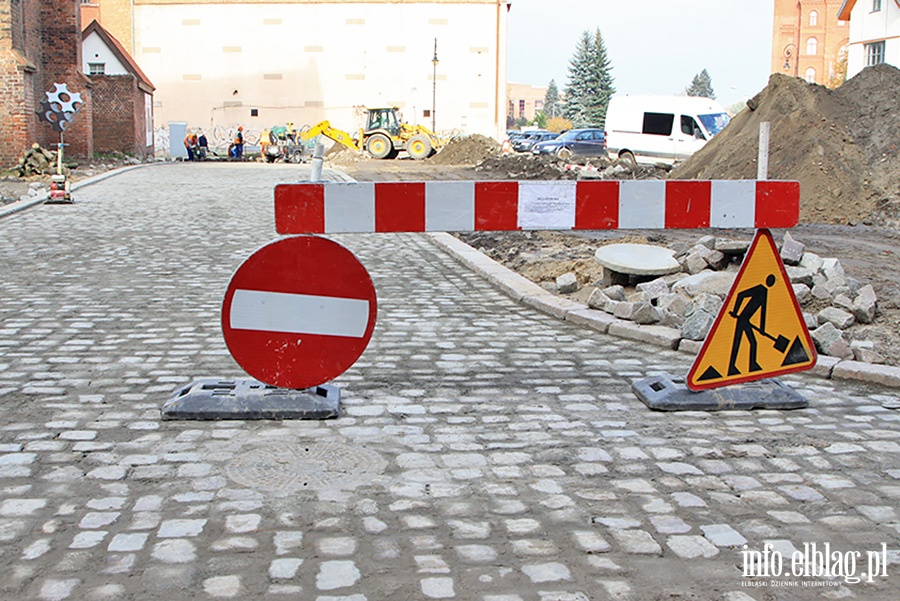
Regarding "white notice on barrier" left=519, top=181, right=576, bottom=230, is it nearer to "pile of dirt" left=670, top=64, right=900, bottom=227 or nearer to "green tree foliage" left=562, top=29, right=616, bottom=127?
"pile of dirt" left=670, top=64, right=900, bottom=227

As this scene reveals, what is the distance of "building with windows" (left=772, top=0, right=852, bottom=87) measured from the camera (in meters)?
90.9

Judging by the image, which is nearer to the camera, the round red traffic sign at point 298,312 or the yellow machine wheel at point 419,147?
the round red traffic sign at point 298,312

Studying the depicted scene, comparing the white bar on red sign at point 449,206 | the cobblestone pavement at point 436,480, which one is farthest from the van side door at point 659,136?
the white bar on red sign at point 449,206

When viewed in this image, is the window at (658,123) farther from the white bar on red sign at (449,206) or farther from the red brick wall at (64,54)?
the white bar on red sign at (449,206)

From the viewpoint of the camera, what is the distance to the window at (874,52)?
1823 inches

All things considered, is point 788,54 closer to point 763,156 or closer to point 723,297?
point 763,156

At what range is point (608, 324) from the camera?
7.42m

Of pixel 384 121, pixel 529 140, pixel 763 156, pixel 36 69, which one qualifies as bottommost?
pixel 763 156

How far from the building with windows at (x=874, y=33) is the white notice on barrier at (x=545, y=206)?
4477 centimetres

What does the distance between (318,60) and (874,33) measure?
118 feet

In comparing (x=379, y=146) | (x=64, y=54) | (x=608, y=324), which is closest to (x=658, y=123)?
(x=379, y=146)

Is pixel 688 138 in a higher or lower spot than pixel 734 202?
higher

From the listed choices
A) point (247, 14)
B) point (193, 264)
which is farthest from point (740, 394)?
point (247, 14)

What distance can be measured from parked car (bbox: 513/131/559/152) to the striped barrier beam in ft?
162
